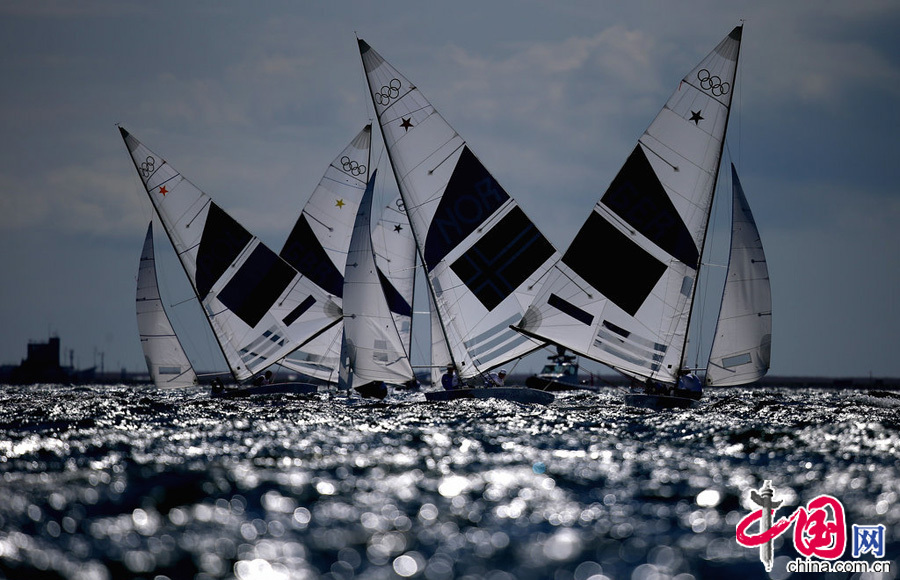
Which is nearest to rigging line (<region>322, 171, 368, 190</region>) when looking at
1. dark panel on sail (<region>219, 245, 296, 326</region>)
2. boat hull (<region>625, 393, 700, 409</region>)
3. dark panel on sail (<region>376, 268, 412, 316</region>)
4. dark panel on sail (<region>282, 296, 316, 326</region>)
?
dark panel on sail (<region>376, 268, 412, 316</region>)

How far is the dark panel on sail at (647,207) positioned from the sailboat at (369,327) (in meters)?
11.0

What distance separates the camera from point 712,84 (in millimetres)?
36594

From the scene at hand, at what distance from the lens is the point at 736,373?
41969 mm

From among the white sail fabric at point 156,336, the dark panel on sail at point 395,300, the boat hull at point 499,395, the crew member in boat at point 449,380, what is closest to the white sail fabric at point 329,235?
the dark panel on sail at point 395,300

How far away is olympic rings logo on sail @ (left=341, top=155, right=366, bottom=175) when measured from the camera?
176ft

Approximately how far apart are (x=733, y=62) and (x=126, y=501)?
29.3m

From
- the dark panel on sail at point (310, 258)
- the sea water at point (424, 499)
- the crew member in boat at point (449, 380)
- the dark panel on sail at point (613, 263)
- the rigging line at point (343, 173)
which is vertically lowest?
the sea water at point (424, 499)

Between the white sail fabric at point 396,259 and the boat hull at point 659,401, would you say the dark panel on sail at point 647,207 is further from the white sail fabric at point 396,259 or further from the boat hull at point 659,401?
the white sail fabric at point 396,259

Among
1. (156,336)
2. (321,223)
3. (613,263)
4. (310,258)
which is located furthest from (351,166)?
(613,263)

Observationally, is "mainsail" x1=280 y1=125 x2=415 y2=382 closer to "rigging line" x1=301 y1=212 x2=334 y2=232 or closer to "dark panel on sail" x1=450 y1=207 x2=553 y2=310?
"rigging line" x1=301 y1=212 x2=334 y2=232

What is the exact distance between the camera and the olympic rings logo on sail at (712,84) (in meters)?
36.6

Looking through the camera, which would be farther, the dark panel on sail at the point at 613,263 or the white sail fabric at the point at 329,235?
the white sail fabric at the point at 329,235

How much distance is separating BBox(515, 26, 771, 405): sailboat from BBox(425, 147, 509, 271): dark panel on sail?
147 inches

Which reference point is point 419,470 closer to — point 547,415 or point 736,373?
point 547,415
